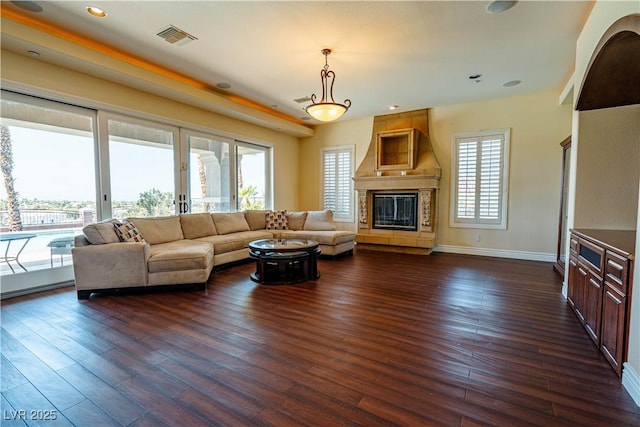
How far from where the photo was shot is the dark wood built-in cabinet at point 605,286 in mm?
1931

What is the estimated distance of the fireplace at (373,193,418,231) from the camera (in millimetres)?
6398

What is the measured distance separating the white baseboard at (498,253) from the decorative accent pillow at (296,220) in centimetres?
296

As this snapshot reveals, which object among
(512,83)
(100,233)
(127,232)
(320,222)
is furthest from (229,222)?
(512,83)

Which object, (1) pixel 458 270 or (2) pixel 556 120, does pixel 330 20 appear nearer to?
(1) pixel 458 270

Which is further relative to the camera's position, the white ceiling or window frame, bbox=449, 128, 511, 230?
window frame, bbox=449, 128, 511, 230

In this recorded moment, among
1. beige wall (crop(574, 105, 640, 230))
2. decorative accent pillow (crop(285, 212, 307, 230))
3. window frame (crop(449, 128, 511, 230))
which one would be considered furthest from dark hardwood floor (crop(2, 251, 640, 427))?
decorative accent pillow (crop(285, 212, 307, 230))

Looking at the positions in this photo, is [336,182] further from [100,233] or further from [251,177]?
[100,233]

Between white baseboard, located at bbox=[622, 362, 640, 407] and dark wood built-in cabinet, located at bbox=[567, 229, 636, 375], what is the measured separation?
0.08 meters

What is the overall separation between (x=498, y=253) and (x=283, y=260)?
443 centimetres

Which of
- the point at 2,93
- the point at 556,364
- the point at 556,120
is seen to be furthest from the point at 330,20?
the point at 556,120

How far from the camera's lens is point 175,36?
3.42 m

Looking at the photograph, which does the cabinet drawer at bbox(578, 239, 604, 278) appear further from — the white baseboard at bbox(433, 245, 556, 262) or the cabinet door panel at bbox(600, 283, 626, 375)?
the white baseboard at bbox(433, 245, 556, 262)

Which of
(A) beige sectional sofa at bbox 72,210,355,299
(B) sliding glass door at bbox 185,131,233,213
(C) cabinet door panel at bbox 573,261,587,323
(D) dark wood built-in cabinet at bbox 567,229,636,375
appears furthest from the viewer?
(B) sliding glass door at bbox 185,131,233,213

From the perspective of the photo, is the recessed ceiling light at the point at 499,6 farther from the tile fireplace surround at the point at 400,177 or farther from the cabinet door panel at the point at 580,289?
the tile fireplace surround at the point at 400,177
